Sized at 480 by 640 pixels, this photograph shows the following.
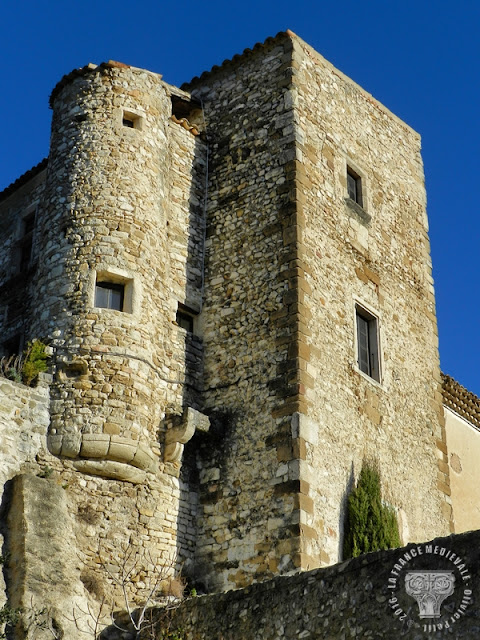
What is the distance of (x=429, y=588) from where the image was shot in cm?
1023

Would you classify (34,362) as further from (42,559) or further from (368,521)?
(368,521)

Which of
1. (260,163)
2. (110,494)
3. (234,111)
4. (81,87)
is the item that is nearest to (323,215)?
(260,163)

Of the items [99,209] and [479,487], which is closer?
[99,209]

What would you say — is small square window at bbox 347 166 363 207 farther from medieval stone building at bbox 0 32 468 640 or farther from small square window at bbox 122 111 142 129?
small square window at bbox 122 111 142 129

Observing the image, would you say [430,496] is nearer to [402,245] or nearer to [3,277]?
[402,245]

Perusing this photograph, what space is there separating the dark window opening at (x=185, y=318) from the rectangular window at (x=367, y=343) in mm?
2609

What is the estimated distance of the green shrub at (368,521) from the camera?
1456cm

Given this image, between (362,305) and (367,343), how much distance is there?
0.63m

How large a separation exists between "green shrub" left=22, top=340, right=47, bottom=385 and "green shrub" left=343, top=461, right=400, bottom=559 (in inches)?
184

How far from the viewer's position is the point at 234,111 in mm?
17719

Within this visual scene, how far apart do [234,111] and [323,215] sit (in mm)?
2558

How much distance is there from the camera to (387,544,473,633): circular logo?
33.1ft

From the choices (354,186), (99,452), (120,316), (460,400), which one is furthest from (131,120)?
(460,400)

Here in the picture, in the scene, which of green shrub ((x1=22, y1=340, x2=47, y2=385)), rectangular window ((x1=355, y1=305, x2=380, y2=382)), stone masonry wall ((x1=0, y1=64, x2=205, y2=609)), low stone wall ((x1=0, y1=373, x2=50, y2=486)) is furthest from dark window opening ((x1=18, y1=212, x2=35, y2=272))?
rectangular window ((x1=355, y1=305, x2=380, y2=382))
